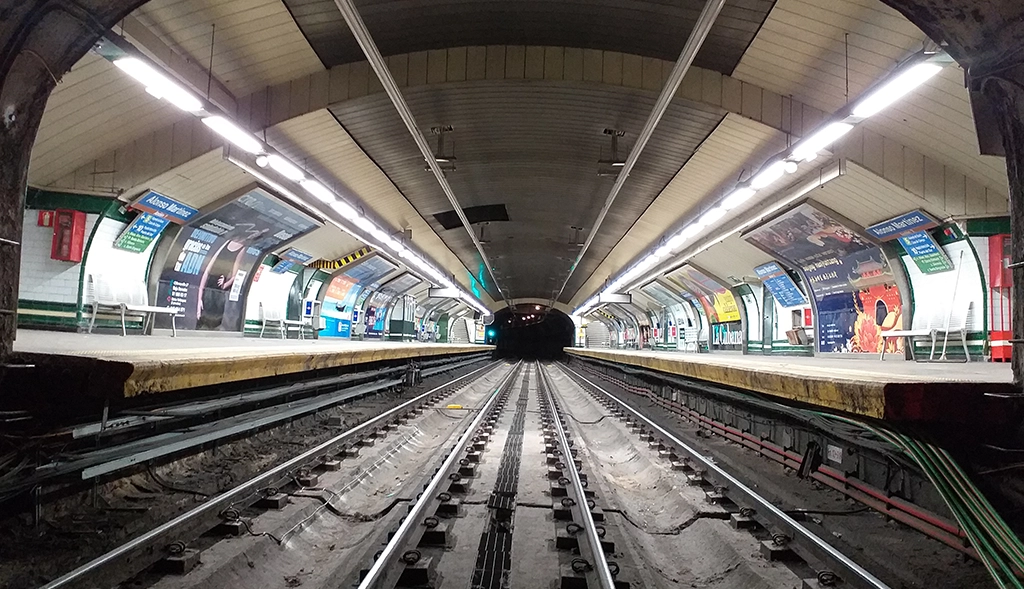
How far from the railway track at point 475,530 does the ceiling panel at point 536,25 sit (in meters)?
4.69

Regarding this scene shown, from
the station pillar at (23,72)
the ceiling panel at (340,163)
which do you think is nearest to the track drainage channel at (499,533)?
the station pillar at (23,72)

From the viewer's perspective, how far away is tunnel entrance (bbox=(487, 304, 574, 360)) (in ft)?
143

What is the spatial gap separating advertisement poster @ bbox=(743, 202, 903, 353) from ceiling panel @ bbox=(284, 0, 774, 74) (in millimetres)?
4499

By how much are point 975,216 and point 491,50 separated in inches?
262

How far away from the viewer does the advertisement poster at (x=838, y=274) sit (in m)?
10.2

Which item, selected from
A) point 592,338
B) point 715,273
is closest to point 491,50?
point 715,273

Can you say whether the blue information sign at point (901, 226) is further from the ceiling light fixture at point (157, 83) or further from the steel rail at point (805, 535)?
the ceiling light fixture at point (157, 83)

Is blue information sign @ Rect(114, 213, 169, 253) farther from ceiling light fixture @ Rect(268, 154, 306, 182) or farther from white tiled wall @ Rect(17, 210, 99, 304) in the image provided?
ceiling light fixture @ Rect(268, 154, 306, 182)

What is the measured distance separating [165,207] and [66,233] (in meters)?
1.36

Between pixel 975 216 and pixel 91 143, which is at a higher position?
pixel 91 143

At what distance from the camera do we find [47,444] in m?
3.24

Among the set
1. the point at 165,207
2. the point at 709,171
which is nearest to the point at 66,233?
the point at 165,207

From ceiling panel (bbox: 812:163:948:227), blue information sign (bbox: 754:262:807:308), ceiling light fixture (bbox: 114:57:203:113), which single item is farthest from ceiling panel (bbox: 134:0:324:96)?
blue information sign (bbox: 754:262:807:308)

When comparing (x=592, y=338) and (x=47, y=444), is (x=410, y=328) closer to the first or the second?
(x=592, y=338)
